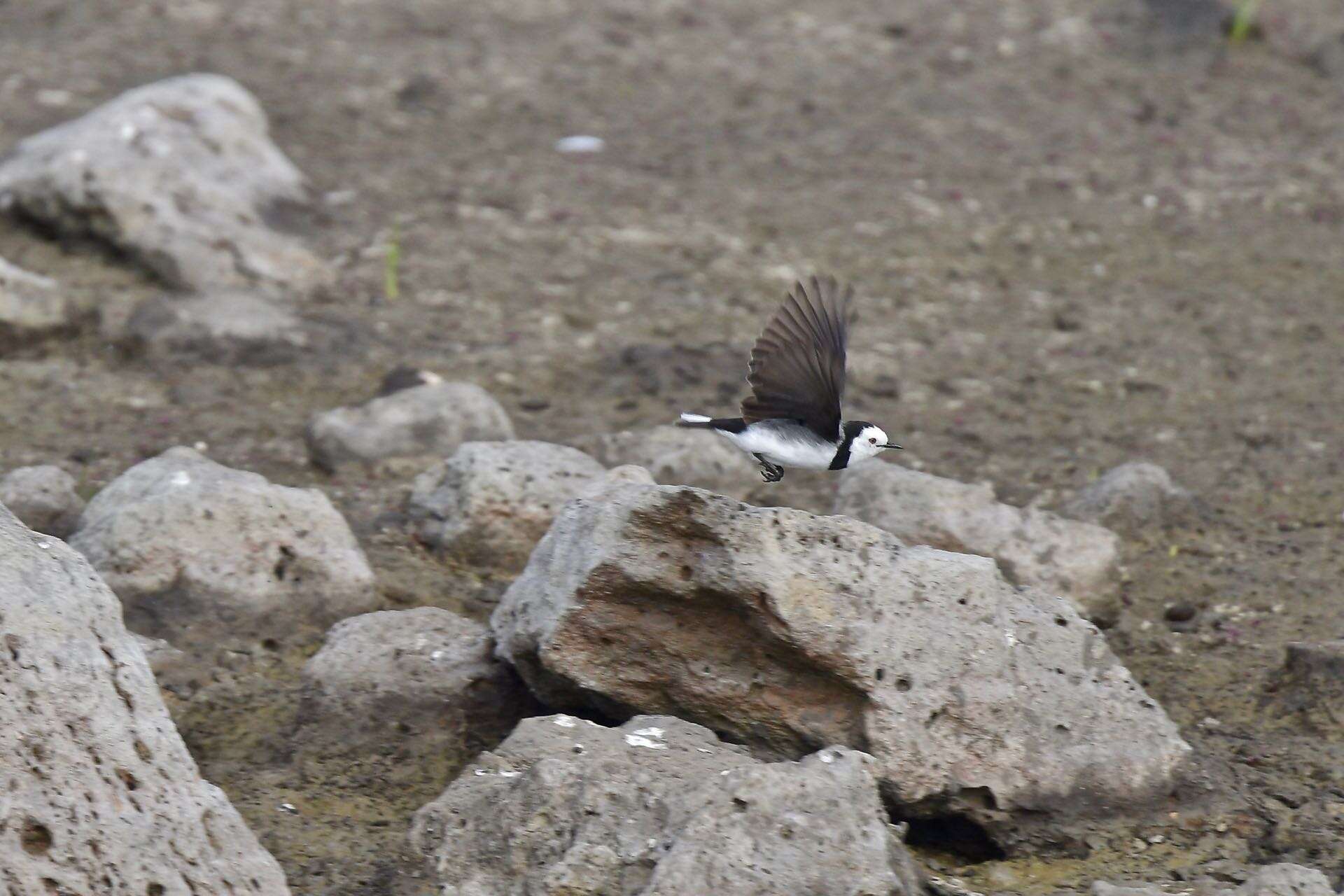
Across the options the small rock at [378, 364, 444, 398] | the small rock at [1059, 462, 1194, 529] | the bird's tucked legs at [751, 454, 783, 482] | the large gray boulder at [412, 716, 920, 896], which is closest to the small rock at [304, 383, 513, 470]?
the small rock at [378, 364, 444, 398]

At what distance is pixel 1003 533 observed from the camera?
5.53 meters

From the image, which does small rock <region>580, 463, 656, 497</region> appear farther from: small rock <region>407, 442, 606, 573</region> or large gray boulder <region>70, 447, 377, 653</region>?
large gray boulder <region>70, 447, 377, 653</region>

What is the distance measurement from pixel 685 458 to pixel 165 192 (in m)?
2.98

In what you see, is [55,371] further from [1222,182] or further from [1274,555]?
[1222,182]

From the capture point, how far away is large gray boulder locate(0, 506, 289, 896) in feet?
11.3

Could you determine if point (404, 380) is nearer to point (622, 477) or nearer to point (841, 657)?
point (622, 477)

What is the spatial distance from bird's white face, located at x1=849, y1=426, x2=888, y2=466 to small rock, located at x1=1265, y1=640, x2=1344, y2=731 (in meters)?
1.41

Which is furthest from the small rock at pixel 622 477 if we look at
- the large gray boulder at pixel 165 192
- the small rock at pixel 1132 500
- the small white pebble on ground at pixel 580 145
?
the small white pebble on ground at pixel 580 145

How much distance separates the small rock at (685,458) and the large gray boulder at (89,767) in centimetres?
252

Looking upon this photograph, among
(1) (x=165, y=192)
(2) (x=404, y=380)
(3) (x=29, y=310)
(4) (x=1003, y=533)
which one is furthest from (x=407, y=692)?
(1) (x=165, y=192)

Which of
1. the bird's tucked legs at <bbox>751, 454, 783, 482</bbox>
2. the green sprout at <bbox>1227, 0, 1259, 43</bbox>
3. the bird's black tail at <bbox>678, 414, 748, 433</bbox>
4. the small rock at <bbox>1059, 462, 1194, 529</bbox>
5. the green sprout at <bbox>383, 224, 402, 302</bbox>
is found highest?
the bird's black tail at <bbox>678, 414, 748, 433</bbox>

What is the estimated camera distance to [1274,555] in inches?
233

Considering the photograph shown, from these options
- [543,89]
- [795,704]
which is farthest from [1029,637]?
[543,89]

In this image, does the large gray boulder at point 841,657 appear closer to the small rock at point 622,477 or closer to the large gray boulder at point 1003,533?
the small rock at point 622,477
